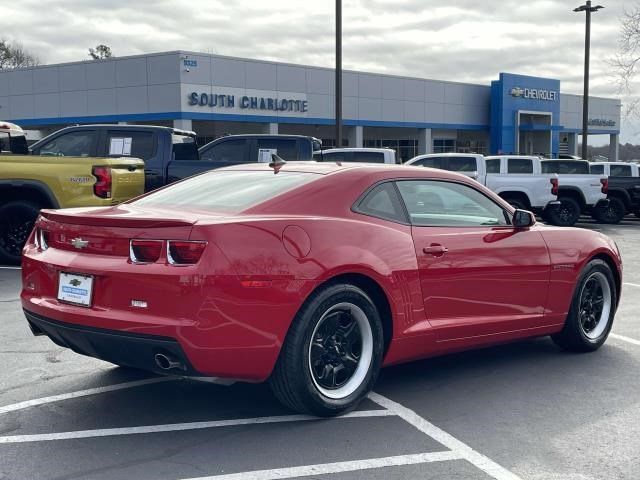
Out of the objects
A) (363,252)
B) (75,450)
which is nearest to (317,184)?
(363,252)

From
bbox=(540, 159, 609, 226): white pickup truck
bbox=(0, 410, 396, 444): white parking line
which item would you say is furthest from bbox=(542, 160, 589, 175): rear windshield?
bbox=(0, 410, 396, 444): white parking line

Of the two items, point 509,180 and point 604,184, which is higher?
point 509,180

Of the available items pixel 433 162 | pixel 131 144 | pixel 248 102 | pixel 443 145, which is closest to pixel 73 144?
pixel 131 144

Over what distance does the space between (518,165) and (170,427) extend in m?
17.7

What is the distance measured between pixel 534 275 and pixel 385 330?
1520 millimetres

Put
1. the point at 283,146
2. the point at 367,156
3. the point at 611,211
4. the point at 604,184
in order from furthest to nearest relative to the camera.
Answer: the point at 611,211 < the point at 604,184 < the point at 367,156 < the point at 283,146

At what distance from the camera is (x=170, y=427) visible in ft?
14.9

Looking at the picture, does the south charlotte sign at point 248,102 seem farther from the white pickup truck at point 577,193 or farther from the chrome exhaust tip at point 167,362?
the chrome exhaust tip at point 167,362

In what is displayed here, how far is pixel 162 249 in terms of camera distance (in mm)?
4305

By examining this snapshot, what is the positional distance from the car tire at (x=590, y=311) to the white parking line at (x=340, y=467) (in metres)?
2.62

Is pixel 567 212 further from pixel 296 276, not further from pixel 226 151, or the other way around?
pixel 296 276

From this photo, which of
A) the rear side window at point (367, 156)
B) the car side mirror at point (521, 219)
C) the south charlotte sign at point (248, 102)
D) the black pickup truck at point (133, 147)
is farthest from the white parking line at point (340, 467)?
the south charlotte sign at point (248, 102)

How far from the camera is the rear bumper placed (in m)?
4.19

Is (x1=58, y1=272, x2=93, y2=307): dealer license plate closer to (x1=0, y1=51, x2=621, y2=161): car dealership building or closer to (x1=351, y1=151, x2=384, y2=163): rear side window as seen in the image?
(x1=351, y1=151, x2=384, y2=163): rear side window
